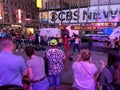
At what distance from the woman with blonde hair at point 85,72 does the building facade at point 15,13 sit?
6196cm

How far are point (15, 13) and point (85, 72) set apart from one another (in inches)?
2774

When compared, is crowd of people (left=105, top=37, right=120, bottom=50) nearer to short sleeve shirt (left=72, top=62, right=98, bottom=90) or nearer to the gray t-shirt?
short sleeve shirt (left=72, top=62, right=98, bottom=90)

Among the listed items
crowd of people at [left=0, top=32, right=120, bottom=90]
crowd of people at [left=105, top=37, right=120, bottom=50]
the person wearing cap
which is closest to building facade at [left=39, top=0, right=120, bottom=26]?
crowd of people at [left=105, top=37, right=120, bottom=50]

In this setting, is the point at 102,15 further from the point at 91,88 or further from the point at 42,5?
the point at 91,88

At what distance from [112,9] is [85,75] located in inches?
1433

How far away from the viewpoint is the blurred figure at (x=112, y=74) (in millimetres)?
4488

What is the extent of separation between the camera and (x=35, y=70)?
521 cm

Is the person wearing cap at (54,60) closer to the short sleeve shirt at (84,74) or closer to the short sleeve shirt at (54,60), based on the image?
the short sleeve shirt at (54,60)

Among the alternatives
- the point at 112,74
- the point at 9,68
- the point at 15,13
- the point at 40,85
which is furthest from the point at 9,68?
A: the point at 15,13

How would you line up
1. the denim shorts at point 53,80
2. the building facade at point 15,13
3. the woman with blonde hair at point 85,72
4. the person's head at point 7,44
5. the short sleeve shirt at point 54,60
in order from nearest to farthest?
the person's head at point 7,44
the woman with blonde hair at point 85,72
the short sleeve shirt at point 54,60
the denim shorts at point 53,80
the building facade at point 15,13

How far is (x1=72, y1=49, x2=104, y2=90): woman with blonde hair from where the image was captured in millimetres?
5102

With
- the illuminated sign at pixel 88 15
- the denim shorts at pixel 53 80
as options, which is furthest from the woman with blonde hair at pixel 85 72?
the illuminated sign at pixel 88 15

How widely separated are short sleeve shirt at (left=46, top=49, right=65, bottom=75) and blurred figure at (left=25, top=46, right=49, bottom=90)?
0.94 metres

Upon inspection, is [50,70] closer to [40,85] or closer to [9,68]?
[40,85]
